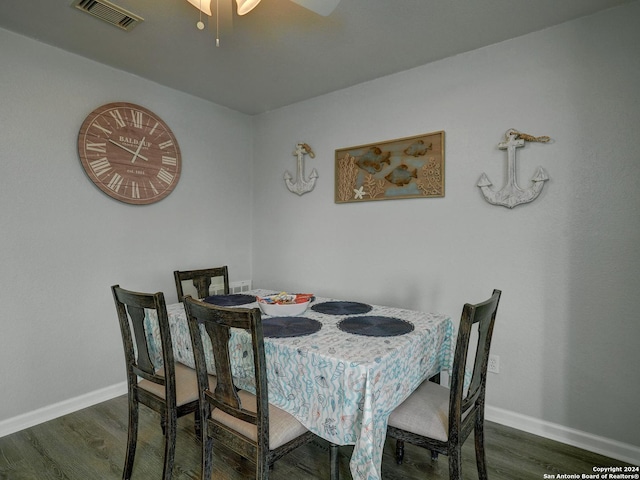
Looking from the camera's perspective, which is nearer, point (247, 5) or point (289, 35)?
point (247, 5)

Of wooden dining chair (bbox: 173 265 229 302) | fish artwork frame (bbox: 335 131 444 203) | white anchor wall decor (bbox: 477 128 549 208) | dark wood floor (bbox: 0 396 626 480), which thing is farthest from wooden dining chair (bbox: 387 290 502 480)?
wooden dining chair (bbox: 173 265 229 302)

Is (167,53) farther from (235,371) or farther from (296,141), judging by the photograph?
(235,371)

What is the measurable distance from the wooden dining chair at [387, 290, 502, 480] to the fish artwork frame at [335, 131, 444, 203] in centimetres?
119

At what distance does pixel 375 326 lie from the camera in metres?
1.70

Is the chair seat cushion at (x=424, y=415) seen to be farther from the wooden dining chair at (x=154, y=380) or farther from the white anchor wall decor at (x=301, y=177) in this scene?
the white anchor wall decor at (x=301, y=177)

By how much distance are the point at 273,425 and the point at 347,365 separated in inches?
15.2

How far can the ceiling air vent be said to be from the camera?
6.12 feet

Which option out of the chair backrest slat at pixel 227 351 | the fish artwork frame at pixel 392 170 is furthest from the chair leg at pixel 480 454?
the fish artwork frame at pixel 392 170

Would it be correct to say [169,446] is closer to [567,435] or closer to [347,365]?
[347,365]

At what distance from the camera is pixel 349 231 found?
2.96 metres

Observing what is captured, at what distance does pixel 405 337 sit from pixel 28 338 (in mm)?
2308

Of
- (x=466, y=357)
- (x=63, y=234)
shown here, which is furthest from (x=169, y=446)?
(x=63, y=234)

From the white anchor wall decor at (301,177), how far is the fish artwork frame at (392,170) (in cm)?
26

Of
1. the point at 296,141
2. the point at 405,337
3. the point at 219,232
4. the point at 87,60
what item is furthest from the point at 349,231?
the point at 87,60
